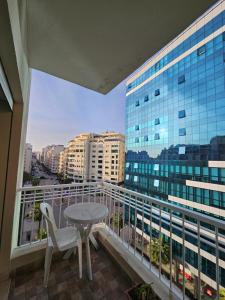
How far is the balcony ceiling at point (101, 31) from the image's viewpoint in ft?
3.20

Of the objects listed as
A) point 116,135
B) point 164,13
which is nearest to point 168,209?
point 164,13

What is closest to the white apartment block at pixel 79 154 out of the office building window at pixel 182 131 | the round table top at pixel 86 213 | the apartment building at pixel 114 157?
the apartment building at pixel 114 157

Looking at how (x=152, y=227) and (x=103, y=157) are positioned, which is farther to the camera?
(x=103, y=157)

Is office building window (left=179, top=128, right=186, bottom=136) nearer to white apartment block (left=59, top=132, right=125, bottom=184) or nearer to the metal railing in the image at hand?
white apartment block (left=59, top=132, right=125, bottom=184)

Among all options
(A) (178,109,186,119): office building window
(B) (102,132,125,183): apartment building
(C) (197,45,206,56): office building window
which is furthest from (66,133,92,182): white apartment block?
(C) (197,45,206,56): office building window

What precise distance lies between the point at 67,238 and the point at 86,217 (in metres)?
0.32

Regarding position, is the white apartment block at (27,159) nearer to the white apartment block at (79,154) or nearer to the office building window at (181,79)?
the white apartment block at (79,154)

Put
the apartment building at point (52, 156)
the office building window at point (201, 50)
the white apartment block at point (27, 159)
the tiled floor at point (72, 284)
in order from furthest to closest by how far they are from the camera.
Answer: the apartment building at point (52, 156), the office building window at point (201, 50), the white apartment block at point (27, 159), the tiled floor at point (72, 284)

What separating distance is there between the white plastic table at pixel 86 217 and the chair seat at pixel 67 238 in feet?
0.30

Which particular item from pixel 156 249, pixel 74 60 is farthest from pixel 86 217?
pixel 156 249

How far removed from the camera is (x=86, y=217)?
159 centimetres

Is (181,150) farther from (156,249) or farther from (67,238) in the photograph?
(67,238)

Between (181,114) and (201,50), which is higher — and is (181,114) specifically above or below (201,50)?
below

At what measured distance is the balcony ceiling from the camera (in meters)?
0.98
